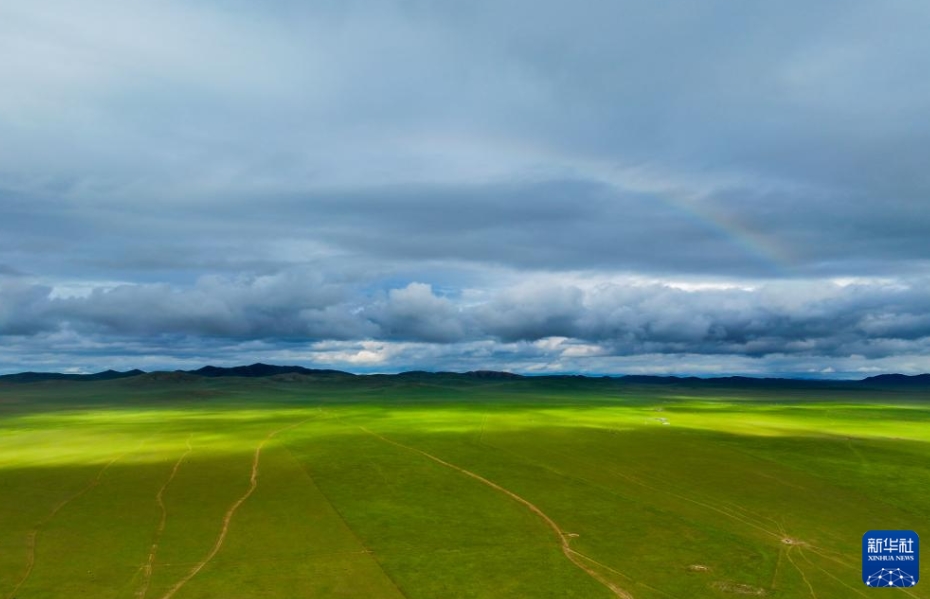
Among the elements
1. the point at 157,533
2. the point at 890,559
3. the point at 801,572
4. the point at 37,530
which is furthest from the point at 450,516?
the point at 37,530

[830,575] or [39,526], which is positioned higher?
Answer: [39,526]

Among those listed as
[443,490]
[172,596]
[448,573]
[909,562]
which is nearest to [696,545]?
[909,562]

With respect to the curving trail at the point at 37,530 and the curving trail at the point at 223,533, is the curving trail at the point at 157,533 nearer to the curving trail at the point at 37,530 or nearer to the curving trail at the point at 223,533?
the curving trail at the point at 223,533

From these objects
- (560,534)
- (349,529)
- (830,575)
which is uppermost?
(349,529)

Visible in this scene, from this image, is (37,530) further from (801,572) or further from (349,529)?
(801,572)

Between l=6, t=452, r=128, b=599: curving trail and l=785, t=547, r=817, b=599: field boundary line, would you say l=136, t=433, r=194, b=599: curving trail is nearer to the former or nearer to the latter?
l=6, t=452, r=128, b=599: curving trail

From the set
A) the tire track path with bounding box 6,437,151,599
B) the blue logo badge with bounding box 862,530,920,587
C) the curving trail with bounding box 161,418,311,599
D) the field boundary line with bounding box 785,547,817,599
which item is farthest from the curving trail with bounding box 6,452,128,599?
the blue logo badge with bounding box 862,530,920,587

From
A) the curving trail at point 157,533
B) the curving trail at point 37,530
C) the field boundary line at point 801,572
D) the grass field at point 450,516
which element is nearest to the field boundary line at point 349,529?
the grass field at point 450,516
